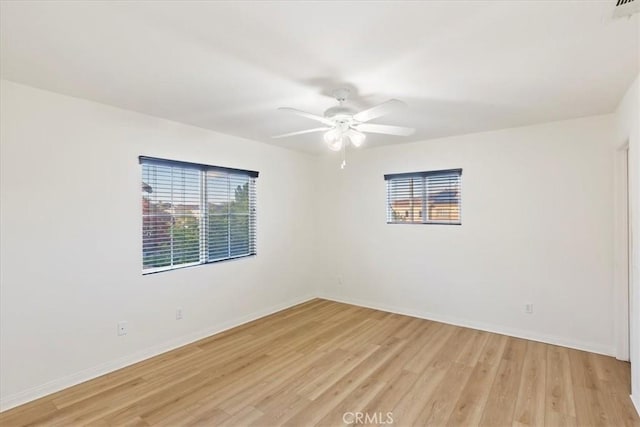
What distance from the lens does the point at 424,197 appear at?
177 inches

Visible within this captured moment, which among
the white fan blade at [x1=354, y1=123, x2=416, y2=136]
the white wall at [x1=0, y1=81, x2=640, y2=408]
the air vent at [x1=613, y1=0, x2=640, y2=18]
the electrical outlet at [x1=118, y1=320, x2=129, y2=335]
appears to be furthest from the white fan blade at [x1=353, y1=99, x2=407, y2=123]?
the electrical outlet at [x1=118, y1=320, x2=129, y2=335]

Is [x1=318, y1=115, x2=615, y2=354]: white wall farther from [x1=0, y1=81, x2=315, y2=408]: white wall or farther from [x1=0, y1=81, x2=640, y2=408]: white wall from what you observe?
[x1=0, y1=81, x2=315, y2=408]: white wall

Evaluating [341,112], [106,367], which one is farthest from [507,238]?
[106,367]

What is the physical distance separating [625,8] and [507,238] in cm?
274

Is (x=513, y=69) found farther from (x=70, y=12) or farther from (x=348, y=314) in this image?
(x=348, y=314)

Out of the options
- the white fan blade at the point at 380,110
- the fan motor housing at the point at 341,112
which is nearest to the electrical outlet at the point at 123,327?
the fan motor housing at the point at 341,112

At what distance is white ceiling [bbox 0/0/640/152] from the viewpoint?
1.62 metres

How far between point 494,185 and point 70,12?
422 centimetres

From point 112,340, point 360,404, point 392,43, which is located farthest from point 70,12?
point 360,404

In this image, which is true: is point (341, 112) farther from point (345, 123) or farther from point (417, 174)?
point (417, 174)

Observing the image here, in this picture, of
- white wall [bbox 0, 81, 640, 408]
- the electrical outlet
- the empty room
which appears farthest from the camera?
the electrical outlet

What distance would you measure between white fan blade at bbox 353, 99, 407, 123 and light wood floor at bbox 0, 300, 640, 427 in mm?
2229

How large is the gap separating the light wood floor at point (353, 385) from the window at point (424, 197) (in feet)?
→ 5.12

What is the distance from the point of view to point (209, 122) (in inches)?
139
